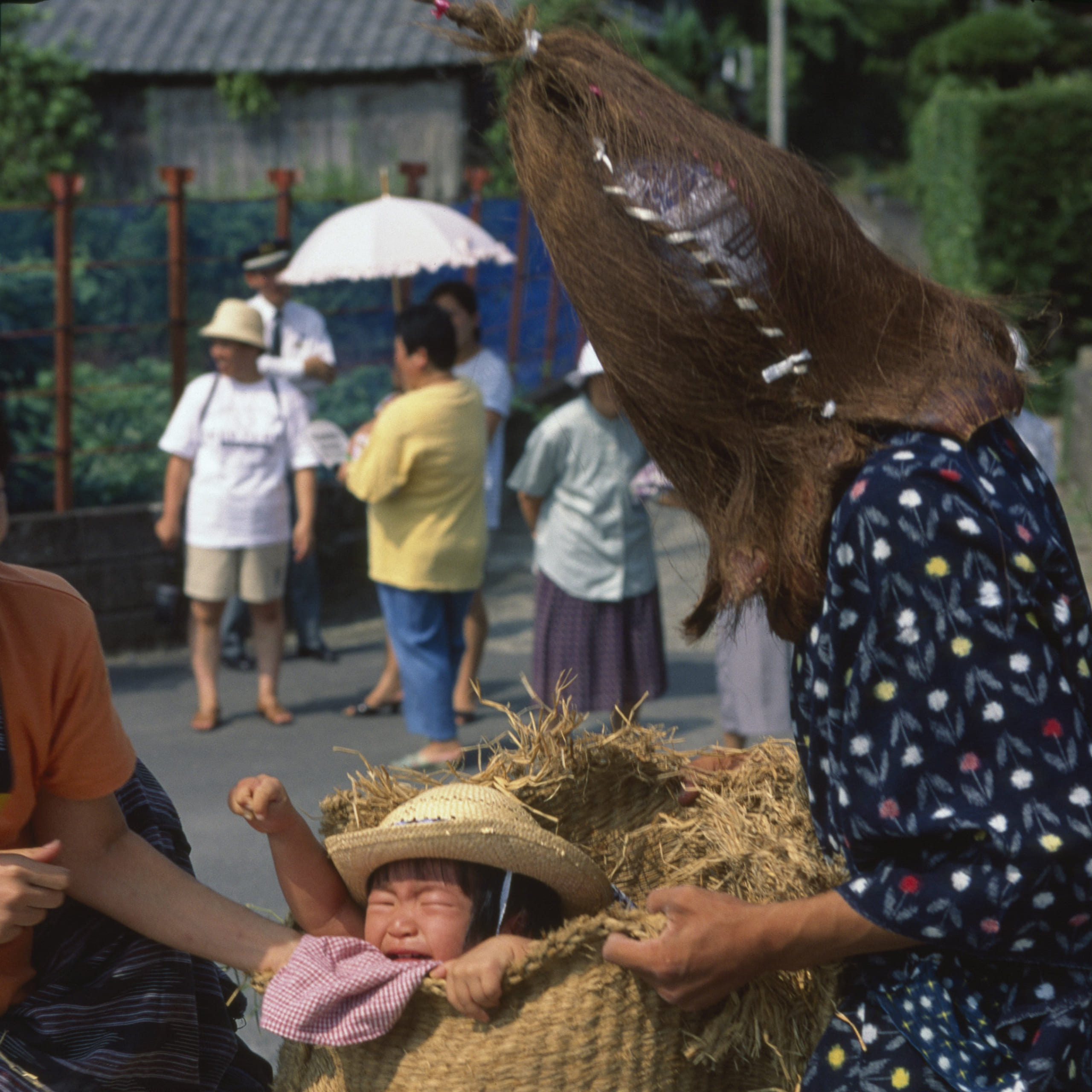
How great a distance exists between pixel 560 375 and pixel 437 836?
13187 millimetres

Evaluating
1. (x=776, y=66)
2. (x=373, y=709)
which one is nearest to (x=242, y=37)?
(x=776, y=66)

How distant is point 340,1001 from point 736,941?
513 millimetres

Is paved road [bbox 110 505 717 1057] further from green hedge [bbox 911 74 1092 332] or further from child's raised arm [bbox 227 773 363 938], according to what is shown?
green hedge [bbox 911 74 1092 332]

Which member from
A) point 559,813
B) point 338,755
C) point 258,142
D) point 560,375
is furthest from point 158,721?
point 258,142

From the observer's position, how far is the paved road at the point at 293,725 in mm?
5047

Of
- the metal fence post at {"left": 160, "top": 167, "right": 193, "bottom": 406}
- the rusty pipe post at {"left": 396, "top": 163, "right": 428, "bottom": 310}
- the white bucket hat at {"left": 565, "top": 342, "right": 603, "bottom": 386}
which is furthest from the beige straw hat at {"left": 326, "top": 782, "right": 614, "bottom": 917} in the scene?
the rusty pipe post at {"left": 396, "top": 163, "right": 428, "bottom": 310}

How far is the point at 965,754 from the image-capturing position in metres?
1.44

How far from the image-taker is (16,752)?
1774mm

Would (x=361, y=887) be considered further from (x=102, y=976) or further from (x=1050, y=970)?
(x=1050, y=970)

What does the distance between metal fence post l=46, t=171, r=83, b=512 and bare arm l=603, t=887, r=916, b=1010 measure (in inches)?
283

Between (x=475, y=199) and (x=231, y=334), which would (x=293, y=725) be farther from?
(x=475, y=199)

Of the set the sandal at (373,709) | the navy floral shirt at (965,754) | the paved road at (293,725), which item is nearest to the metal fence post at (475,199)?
the paved road at (293,725)

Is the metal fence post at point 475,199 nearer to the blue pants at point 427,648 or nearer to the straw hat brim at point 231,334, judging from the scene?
the straw hat brim at point 231,334

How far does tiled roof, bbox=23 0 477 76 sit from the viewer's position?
2239cm
